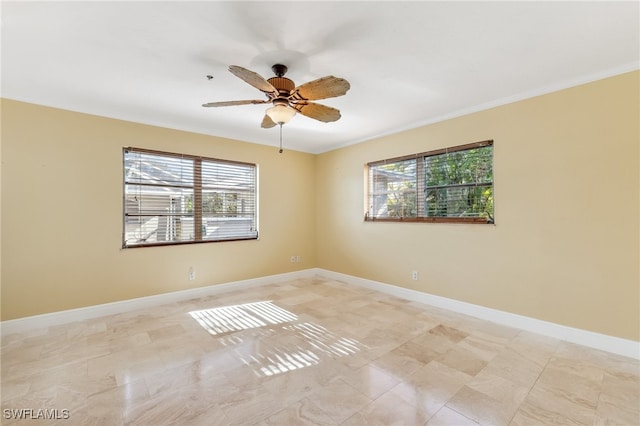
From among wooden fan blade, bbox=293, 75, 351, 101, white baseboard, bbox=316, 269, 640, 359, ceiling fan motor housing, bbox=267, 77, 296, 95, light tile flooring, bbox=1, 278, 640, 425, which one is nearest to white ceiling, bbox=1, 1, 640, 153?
ceiling fan motor housing, bbox=267, 77, 296, 95

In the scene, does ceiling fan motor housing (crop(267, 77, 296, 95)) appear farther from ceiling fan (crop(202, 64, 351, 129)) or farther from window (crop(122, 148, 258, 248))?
window (crop(122, 148, 258, 248))

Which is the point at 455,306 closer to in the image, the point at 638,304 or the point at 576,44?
A: the point at 638,304

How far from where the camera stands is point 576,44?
219 centimetres

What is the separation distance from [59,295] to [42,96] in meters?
2.28

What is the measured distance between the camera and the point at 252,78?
6.70 feet

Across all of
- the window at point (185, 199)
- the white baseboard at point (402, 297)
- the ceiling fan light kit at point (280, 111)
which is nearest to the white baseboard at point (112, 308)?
the white baseboard at point (402, 297)

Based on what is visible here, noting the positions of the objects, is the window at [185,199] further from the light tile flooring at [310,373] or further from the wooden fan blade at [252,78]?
the wooden fan blade at [252,78]

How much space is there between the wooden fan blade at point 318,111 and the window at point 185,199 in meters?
2.37

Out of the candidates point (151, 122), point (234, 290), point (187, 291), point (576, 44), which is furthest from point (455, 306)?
point (151, 122)

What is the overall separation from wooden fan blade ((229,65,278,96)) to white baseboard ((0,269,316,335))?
10.7 ft

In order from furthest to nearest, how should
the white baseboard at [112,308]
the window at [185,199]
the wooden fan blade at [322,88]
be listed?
the window at [185,199], the white baseboard at [112,308], the wooden fan blade at [322,88]

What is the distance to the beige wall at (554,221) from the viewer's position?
2539 mm

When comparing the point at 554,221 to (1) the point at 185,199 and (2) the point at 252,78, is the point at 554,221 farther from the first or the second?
(1) the point at 185,199

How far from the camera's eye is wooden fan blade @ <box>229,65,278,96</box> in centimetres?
191
